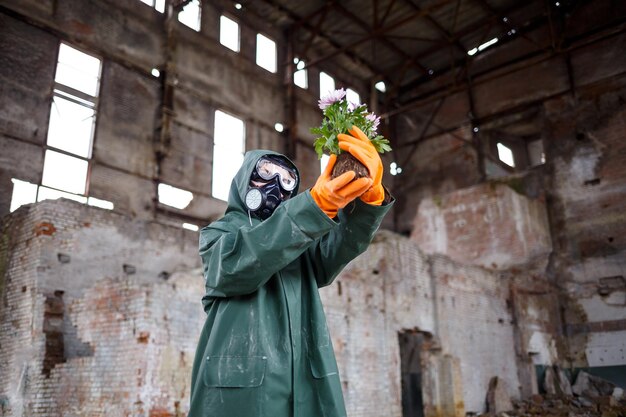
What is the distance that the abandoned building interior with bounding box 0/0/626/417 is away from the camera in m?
7.93

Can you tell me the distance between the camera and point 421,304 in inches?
431

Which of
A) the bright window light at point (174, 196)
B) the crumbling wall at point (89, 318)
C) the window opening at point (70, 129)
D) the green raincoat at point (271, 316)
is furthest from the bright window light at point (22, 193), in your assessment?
the green raincoat at point (271, 316)

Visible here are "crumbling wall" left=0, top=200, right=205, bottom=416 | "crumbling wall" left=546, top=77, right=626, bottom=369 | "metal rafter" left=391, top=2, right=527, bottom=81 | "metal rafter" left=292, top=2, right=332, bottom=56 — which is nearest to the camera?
"crumbling wall" left=0, top=200, right=205, bottom=416

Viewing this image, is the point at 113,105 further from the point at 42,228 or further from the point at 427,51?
the point at 427,51

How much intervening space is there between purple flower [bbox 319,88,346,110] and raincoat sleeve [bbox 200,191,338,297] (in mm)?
529

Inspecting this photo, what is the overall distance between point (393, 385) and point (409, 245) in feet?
8.87

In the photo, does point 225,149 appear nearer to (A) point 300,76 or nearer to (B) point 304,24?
(A) point 300,76

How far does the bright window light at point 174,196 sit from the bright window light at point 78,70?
8.80 ft

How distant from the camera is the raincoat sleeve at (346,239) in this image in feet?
6.66

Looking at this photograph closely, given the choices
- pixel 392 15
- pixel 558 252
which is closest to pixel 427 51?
pixel 392 15

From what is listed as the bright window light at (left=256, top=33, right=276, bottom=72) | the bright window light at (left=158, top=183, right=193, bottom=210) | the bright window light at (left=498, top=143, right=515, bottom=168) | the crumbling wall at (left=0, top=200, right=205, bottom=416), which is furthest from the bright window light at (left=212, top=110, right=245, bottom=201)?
the bright window light at (left=498, top=143, right=515, bottom=168)

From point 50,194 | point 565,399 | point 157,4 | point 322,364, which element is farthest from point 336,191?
point 157,4

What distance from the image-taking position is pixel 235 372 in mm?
1844

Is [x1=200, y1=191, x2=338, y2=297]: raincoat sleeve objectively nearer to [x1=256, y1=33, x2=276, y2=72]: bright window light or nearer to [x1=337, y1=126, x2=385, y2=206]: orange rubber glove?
[x1=337, y1=126, x2=385, y2=206]: orange rubber glove
